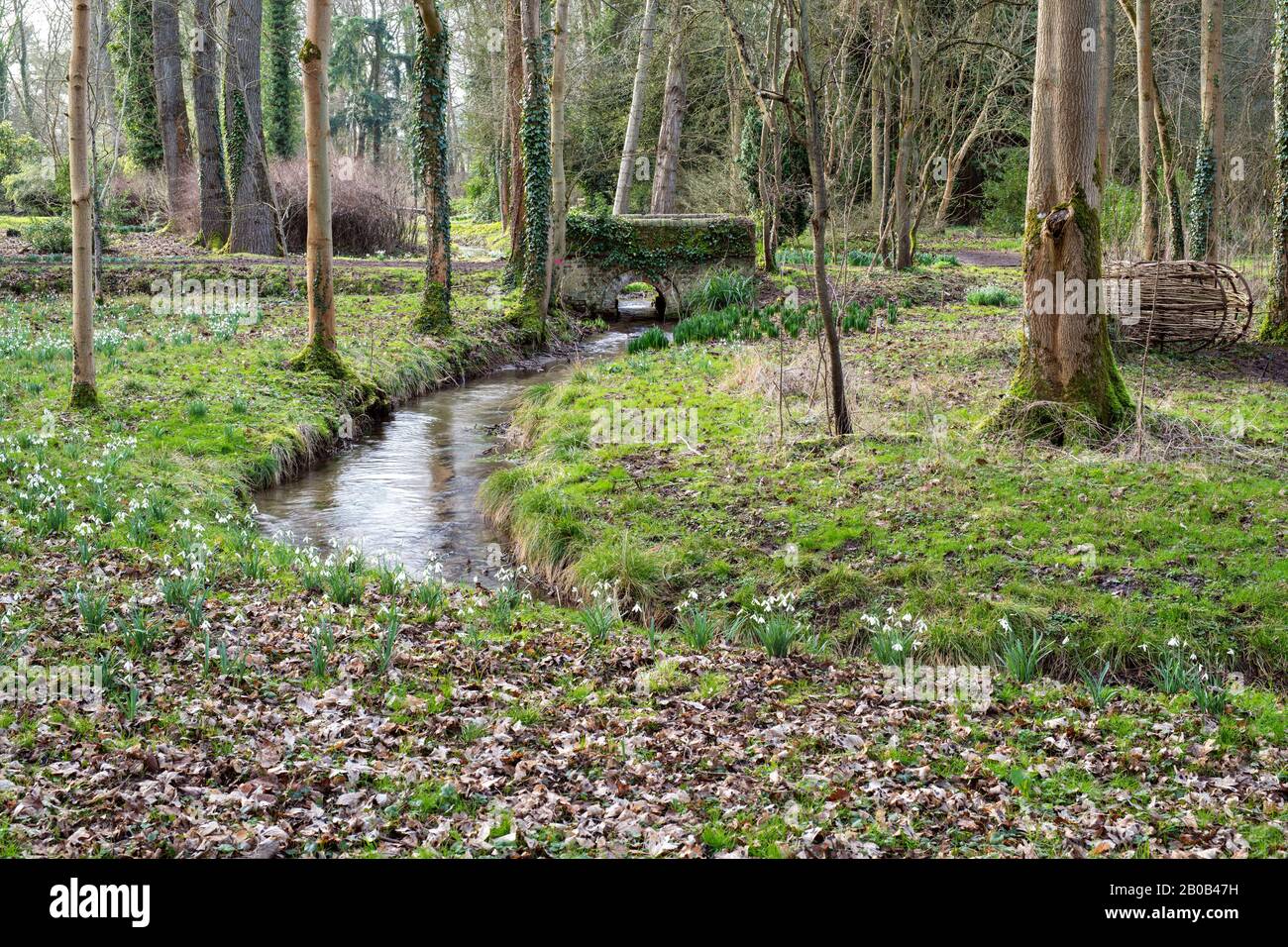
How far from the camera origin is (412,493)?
1116 centimetres

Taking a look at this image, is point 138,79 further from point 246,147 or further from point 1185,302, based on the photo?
point 1185,302

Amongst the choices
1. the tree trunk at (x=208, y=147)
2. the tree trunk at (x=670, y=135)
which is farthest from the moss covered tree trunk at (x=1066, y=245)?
the tree trunk at (x=208, y=147)

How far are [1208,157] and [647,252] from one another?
10.8 metres

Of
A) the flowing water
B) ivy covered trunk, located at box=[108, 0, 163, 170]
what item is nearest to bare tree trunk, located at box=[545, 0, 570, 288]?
the flowing water

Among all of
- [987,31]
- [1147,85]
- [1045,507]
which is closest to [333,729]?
[1045,507]

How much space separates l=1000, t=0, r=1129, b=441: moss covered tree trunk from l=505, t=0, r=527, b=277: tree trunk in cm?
1174

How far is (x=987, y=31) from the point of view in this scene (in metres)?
27.7

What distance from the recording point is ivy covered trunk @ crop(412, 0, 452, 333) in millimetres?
17000

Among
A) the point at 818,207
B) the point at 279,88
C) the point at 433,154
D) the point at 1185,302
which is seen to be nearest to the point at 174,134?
the point at 279,88

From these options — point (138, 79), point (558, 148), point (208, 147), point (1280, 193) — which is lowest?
point (1280, 193)

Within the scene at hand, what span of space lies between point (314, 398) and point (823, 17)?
713 inches

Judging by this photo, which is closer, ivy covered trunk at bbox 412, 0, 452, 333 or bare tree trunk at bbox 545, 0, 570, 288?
ivy covered trunk at bbox 412, 0, 452, 333

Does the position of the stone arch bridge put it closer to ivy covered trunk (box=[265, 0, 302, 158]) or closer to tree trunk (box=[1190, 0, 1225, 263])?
tree trunk (box=[1190, 0, 1225, 263])

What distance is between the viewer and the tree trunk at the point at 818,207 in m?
8.29
